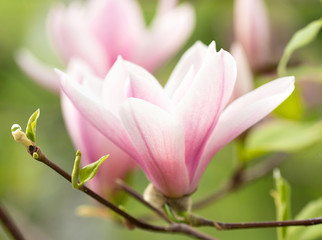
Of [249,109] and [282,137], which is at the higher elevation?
[249,109]

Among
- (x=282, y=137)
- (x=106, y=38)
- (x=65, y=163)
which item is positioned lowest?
(x=65, y=163)

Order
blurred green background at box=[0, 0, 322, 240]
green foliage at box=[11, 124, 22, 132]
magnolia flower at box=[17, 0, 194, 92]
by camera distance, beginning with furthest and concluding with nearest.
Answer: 1. blurred green background at box=[0, 0, 322, 240]
2. magnolia flower at box=[17, 0, 194, 92]
3. green foliage at box=[11, 124, 22, 132]

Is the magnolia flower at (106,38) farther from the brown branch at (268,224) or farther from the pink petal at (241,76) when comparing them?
the brown branch at (268,224)

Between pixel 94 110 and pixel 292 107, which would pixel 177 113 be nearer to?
pixel 94 110

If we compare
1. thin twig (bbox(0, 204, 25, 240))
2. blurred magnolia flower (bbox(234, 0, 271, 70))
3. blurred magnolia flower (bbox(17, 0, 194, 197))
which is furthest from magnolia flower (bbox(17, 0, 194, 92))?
thin twig (bbox(0, 204, 25, 240))

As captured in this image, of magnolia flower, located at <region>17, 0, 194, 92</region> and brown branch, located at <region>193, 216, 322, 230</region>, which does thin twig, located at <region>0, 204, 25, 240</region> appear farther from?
magnolia flower, located at <region>17, 0, 194, 92</region>

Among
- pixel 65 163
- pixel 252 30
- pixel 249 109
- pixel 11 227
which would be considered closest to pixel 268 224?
pixel 249 109
